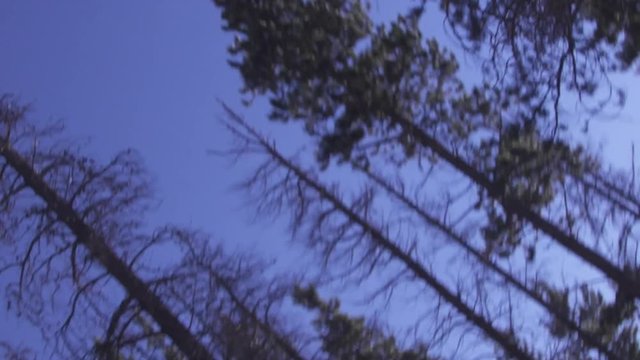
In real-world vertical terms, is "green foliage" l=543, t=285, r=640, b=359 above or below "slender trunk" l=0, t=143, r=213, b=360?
below

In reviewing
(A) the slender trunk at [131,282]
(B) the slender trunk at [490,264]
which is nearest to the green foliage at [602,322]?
(B) the slender trunk at [490,264]

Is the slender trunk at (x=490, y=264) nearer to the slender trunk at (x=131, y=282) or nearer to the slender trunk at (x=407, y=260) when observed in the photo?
the slender trunk at (x=407, y=260)

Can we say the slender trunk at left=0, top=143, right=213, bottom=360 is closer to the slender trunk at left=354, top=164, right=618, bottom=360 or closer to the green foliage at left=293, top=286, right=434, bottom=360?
the green foliage at left=293, top=286, right=434, bottom=360

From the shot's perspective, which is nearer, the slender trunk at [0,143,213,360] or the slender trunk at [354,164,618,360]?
the slender trunk at [0,143,213,360]

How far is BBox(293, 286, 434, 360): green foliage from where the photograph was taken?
1230cm

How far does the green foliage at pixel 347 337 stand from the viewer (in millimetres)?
12297

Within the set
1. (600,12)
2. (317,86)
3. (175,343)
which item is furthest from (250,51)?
(600,12)

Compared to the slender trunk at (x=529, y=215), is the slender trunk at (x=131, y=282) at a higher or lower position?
higher

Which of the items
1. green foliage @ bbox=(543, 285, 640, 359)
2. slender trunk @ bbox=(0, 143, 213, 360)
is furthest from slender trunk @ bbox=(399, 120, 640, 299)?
slender trunk @ bbox=(0, 143, 213, 360)

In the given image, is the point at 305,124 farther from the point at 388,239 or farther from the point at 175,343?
the point at 175,343

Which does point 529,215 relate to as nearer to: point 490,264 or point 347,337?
point 490,264

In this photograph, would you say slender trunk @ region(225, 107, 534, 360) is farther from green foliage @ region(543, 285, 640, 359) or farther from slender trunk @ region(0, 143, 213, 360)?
slender trunk @ region(0, 143, 213, 360)

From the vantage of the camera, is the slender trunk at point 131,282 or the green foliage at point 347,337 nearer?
the slender trunk at point 131,282

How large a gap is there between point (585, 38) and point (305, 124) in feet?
18.8
